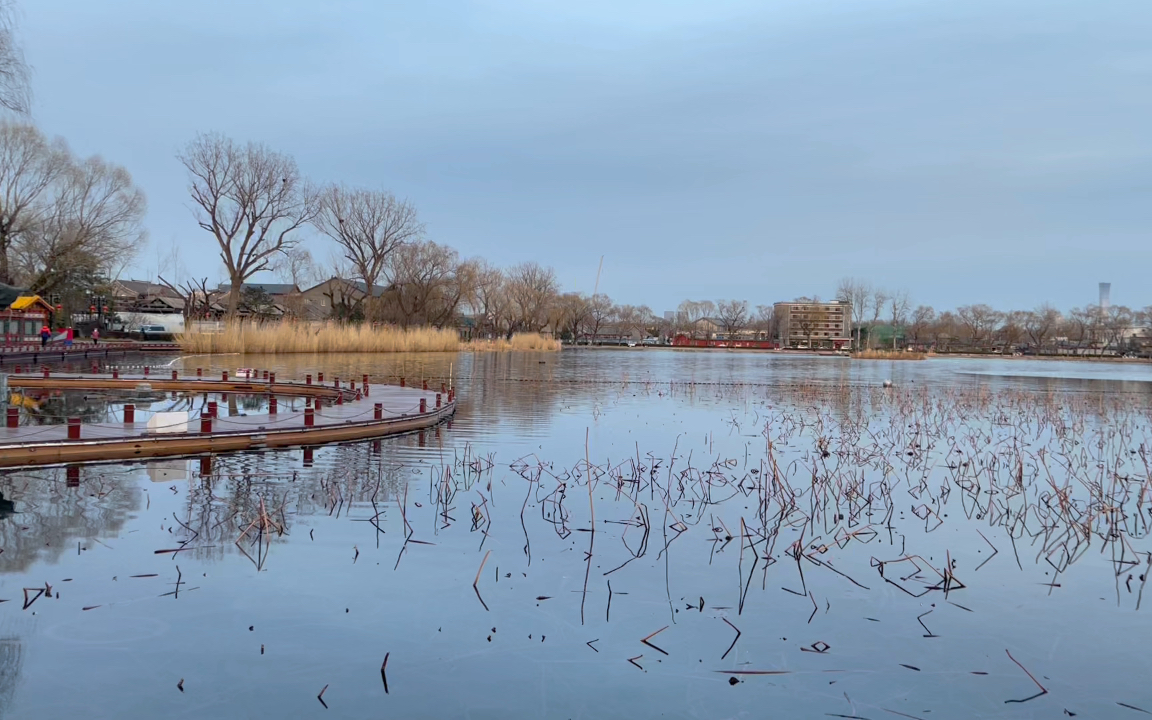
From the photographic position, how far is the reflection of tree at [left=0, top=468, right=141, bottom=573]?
25.6 feet

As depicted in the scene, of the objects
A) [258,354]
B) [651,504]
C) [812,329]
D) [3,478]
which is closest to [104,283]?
[258,354]

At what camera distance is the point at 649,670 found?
5699 mm

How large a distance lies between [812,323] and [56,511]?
136 metres

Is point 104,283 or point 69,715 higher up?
point 104,283

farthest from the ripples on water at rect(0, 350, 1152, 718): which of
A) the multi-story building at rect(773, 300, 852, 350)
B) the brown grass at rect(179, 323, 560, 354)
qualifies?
the multi-story building at rect(773, 300, 852, 350)

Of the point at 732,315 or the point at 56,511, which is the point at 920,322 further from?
the point at 56,511

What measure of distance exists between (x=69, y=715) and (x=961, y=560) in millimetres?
7414

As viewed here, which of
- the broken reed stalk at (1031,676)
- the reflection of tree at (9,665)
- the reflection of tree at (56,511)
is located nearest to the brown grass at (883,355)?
the reflection of tree at (56,511)

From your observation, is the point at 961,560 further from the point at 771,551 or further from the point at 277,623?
the point at 277,623

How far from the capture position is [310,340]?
144 feet

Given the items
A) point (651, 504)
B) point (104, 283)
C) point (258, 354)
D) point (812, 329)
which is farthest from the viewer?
point (812, 329)

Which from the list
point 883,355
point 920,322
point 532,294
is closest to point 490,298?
point 532,294

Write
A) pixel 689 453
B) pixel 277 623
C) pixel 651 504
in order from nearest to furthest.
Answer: pixel 277 623
pixel 651 504
pixel 689 453

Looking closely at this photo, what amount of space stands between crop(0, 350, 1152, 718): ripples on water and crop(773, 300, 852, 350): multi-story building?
122188 millimetres
